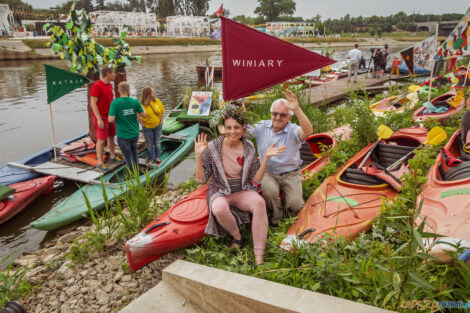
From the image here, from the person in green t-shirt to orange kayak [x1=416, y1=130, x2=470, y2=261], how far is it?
408cm

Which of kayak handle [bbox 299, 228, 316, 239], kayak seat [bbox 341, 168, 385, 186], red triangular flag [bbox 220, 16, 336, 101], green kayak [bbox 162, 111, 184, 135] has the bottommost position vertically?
kayak handle [bbox 299, 228, 316, 239]

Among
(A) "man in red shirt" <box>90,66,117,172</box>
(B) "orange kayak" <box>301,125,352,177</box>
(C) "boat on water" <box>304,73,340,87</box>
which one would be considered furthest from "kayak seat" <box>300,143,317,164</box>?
(C) "boat on water" <box>304,73,340,87</box>

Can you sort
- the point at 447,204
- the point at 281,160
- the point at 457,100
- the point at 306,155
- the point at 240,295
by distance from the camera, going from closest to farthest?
1. the point at 240,295
2. the point at 447,204
3. the point at 281,160
4. the point at 306,155
5. the point at 457,100

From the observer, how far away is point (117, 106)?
16.0 ft

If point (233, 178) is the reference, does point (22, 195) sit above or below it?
below

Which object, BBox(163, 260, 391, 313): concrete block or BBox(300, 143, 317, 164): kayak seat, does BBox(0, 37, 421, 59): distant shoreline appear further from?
BBox(163, 260, 391, 313): concrete block

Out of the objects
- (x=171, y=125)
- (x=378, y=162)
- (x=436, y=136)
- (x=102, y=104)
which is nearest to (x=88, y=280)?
(x=102, y=104)

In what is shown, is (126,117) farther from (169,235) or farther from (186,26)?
(186,26)

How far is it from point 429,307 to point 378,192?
6.14ft

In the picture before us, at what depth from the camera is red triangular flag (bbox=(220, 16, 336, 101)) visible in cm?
331

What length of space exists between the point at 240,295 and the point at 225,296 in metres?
0.15

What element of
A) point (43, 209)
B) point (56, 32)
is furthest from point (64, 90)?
point (43, 209)

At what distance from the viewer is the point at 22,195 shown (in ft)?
16.3

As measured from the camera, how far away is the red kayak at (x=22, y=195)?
15.5ft
